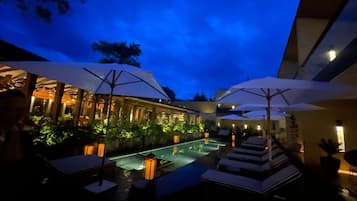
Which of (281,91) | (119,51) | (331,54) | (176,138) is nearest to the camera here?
(281,91)

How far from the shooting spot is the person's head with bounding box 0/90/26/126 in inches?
52.2

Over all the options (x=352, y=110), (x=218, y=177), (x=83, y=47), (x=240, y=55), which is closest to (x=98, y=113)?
(x=218, y=177)

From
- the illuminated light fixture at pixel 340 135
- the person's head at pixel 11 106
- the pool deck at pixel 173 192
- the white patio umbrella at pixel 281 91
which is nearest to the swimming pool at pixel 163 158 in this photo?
the pool deck at pixel 173 192

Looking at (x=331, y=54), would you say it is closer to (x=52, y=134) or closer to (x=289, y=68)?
(x=52, y=134)

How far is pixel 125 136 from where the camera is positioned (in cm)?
846

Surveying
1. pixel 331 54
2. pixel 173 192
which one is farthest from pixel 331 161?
pixel 173 192

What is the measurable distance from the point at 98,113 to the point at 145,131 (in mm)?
9085

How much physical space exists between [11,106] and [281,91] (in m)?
5.33

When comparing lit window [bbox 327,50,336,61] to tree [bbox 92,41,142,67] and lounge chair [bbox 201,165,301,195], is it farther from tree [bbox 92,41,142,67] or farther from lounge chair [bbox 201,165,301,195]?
tree [bbox 92,41,142,67]

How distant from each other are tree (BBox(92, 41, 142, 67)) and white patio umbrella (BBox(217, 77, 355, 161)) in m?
22.7

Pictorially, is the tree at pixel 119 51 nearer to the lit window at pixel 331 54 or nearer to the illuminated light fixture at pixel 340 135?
the lit window at pixel 331 54

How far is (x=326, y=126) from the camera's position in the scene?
7.41 meters

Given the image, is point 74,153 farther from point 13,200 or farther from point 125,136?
point 13,200

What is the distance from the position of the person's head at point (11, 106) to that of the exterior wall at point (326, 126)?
9.31m
